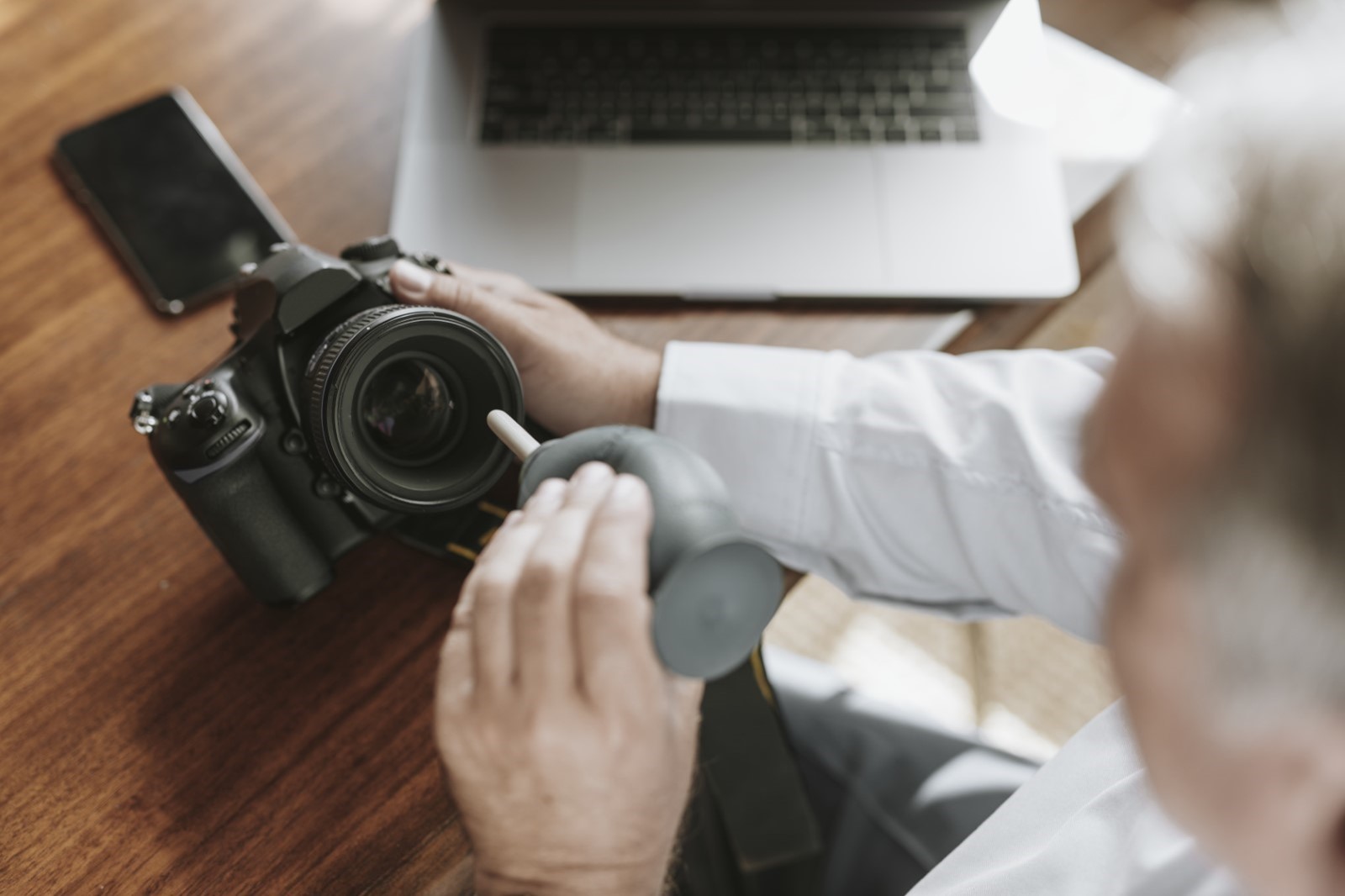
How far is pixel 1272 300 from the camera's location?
23cm

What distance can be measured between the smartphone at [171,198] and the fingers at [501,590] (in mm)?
373

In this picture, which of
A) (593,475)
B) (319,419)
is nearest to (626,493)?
(593,475)

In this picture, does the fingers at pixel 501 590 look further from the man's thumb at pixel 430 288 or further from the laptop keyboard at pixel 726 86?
the laptop keyboard at pixel 726 86

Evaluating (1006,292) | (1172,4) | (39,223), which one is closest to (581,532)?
(1006,292)

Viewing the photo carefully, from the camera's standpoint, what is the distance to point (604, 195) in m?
0.67

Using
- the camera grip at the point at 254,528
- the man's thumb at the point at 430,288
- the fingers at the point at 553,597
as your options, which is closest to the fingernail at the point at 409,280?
the man's thumb at the point at 430,288

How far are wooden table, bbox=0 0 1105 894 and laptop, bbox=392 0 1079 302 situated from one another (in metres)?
0.03

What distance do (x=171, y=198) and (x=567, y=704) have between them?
50 centimetres

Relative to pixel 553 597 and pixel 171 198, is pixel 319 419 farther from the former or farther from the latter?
pixel 171 198

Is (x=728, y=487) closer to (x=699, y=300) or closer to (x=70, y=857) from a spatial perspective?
(x=699, y=300)

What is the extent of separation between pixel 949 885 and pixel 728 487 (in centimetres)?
24

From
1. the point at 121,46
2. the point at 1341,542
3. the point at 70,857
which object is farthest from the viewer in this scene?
the point at 121,46

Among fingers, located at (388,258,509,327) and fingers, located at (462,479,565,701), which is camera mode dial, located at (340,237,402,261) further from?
fingers, located at (462,479,565,701)

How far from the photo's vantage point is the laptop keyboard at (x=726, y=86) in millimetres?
683
